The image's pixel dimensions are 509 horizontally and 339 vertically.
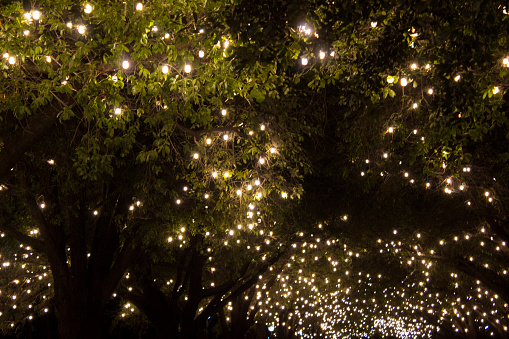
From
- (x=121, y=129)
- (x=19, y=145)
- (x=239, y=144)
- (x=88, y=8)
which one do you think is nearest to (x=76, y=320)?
(x=121, y=129)

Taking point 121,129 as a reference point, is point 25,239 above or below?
below

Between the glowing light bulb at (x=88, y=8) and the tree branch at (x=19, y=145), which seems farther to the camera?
the tree branch at (x=19, y=145)

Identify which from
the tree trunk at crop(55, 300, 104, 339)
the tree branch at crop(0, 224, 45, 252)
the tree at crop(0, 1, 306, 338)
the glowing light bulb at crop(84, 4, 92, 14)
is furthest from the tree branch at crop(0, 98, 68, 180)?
the tree trunk at crop(55, 300, 104, 339)

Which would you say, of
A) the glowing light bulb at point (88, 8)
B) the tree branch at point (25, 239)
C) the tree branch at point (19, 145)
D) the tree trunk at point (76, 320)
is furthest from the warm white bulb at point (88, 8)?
the tree trunk at point (76, 320)

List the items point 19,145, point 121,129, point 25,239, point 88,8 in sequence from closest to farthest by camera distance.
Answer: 1. point 88,8
2. point 19,145
3. point 121,129
4. point 25,239

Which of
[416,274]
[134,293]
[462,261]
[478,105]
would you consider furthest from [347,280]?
[478,105]

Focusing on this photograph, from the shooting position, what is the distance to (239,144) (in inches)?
417

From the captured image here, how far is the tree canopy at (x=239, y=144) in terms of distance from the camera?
5465mm

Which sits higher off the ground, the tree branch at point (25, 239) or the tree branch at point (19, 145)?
the tree branch at point (25, 239)

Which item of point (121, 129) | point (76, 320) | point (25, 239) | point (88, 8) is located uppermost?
point (121, 129)

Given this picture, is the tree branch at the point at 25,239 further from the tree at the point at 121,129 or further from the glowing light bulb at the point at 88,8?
the glowing light bulb at the point at 88,8

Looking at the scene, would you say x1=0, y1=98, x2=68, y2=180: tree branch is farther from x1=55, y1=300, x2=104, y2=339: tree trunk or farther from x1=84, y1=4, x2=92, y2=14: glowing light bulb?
x1=55, y1=300, x2=104, y2=339: tree trunk

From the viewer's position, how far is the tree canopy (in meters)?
5.46

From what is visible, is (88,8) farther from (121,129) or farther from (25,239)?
(25,239)
